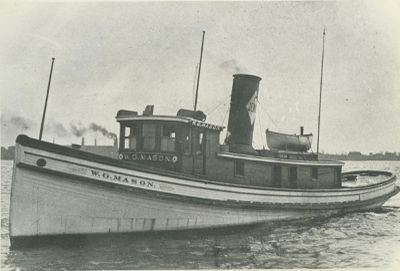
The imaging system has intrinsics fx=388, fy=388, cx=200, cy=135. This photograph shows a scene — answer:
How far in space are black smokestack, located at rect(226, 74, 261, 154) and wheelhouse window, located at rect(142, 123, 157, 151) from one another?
122 inches

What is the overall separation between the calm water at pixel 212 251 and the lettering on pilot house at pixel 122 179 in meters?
1.14

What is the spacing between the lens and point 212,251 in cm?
841

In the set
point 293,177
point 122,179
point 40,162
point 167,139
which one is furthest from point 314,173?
point 40,162

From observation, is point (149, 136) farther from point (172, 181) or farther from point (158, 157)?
point (172, 181)

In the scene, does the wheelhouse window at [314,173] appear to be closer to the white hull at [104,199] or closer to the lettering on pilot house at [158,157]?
the white hull at [104,199]

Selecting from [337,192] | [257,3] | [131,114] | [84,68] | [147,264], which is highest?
[257,3]

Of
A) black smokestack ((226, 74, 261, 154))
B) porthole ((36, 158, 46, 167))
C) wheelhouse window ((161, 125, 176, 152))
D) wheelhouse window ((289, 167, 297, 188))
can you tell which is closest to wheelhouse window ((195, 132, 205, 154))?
wheelhouse window ((161, 125, 176, 152))

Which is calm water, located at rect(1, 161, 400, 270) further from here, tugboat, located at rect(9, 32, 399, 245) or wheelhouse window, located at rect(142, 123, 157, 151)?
wheelhouse window, located at rect(142, 123, 157, 151)

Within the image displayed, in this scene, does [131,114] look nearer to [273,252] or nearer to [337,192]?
[273,252]

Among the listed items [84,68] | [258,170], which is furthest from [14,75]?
[258,170]

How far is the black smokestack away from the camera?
1194cm

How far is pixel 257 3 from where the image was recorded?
351 inches

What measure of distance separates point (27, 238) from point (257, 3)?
7.06m

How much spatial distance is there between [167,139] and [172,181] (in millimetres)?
1290
